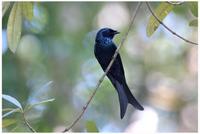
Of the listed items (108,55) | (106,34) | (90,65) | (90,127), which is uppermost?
(106,34)

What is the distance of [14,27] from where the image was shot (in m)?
1.83

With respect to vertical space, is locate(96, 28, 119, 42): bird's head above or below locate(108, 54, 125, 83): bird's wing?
above

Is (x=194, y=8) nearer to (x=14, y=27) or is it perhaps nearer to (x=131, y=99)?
(x=131, y=99)

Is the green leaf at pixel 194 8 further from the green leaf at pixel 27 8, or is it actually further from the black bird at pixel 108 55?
the green leaf at pixel 27 8

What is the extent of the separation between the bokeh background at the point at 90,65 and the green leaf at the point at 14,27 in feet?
10.2

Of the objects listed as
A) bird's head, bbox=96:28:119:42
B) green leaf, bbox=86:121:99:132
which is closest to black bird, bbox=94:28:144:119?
bird's head, bbox=96:28:119:42

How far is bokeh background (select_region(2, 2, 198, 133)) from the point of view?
5355 millimetres

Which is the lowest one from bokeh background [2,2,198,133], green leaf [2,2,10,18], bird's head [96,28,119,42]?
bokeh background [2,2,198,133]

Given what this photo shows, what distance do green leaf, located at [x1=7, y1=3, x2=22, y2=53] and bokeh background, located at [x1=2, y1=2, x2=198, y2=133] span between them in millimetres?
3119

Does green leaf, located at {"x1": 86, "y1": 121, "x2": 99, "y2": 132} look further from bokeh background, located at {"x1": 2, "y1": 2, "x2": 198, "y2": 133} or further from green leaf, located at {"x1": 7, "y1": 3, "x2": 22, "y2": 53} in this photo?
bokeh background, located at {"x1": 2, "y1": 2, "x2": 198, "y2": 133}

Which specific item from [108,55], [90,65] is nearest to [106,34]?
[108,55]

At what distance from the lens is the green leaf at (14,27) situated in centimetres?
178

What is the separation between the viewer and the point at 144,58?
6.20m

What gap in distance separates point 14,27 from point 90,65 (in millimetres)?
3338
